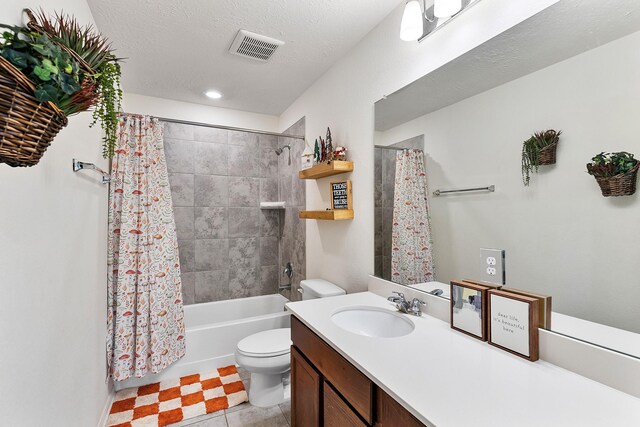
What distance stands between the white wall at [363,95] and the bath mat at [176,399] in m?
1.11

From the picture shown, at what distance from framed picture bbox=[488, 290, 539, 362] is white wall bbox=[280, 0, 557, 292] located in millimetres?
869

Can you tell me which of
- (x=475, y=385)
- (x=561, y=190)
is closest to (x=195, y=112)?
(x=561, y=190)

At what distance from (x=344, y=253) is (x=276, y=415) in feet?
3.83

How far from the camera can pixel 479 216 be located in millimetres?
1296

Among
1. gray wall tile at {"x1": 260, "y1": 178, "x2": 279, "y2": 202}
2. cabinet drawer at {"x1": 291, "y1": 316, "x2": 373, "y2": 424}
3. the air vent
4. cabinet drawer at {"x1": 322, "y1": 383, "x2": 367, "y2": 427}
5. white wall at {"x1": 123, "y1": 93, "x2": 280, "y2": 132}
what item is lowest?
cabinet drawer at {"x1": 322, "y1": 383, "x2": 367, "y2": 427}

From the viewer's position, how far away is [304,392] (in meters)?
1.46

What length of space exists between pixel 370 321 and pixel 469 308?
0.52 m

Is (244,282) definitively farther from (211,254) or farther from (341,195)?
(341,195)

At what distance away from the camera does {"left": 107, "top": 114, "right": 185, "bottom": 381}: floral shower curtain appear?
2236mm

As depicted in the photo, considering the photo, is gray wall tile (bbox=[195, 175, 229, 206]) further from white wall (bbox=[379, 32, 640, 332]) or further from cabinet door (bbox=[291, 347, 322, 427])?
white wall (bbox=[379, 32, 640, 332])

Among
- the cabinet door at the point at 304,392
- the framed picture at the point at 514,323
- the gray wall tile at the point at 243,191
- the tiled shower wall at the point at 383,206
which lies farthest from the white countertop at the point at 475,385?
the gray wall tile at the point at 243,191

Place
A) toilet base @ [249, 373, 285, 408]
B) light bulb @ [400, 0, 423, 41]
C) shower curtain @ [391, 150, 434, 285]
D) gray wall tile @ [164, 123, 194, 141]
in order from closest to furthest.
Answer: light bulb @ [400, 0, 423, 41] → shower curtain @ [391, 150, 434, 285] → toilet base @ [249, 373, 285, 408] → gray wall tile @ [164, 123, 194, 141]

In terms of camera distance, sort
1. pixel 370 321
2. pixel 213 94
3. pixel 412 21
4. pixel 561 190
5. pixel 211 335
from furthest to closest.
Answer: pixel 213 94, pixel 211 335, pixel 370 321, pixel 412 21, pixel 561 190

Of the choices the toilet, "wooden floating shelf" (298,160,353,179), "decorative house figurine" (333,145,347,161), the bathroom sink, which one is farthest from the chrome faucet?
"decorative house figurine" (333,145,347,161)
